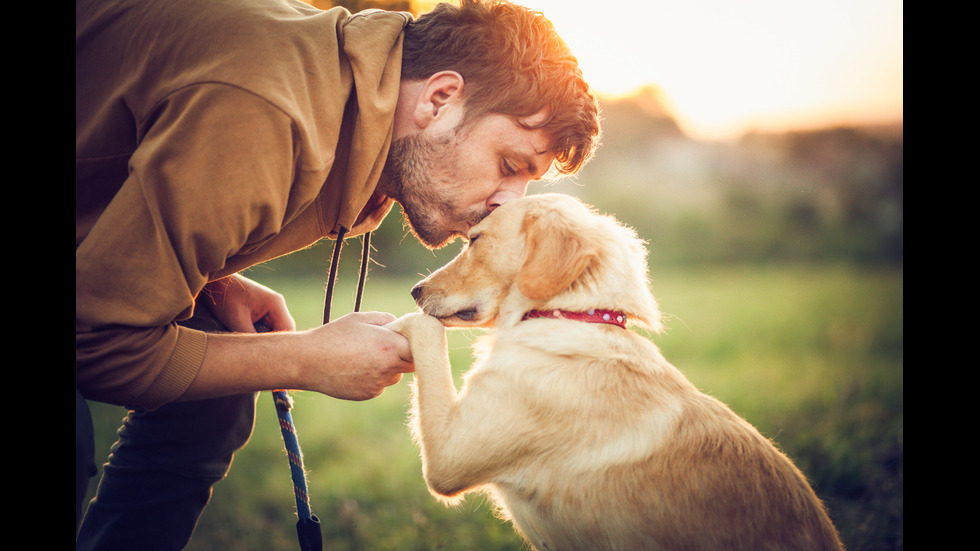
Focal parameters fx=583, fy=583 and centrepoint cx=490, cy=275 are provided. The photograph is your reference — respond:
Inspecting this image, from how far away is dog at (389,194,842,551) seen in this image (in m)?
1.83

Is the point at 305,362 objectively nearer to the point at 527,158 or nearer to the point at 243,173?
the point at 243,173

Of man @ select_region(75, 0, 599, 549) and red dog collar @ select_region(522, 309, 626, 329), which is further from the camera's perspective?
red dog collar @ select_region(522, 309, 626, 329)

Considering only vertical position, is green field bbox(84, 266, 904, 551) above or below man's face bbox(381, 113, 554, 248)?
below

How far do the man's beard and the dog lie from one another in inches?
18.7

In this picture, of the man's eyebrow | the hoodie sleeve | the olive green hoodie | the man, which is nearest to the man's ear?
the man

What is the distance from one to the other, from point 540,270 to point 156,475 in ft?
5.55

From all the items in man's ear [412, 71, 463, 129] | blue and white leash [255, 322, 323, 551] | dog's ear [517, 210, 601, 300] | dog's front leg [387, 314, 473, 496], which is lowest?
blue and white leash [255, 322, 323, 551]

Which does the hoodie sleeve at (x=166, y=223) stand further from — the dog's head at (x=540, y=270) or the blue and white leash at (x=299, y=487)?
the dog's head at (x=540, y=270)

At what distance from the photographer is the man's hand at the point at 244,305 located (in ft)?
8.21

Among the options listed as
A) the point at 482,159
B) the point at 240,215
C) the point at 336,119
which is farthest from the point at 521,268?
the point at 240,215

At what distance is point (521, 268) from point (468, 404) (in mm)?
575

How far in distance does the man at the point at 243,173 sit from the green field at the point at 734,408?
93cm

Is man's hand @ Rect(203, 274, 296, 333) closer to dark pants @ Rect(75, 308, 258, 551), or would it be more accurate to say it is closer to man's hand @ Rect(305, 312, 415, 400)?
dark pants @ Rect(75, 308, 258, 551)

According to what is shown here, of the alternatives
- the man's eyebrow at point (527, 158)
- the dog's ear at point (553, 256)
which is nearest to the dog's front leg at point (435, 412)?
the dog's ear at point (553, 256)
